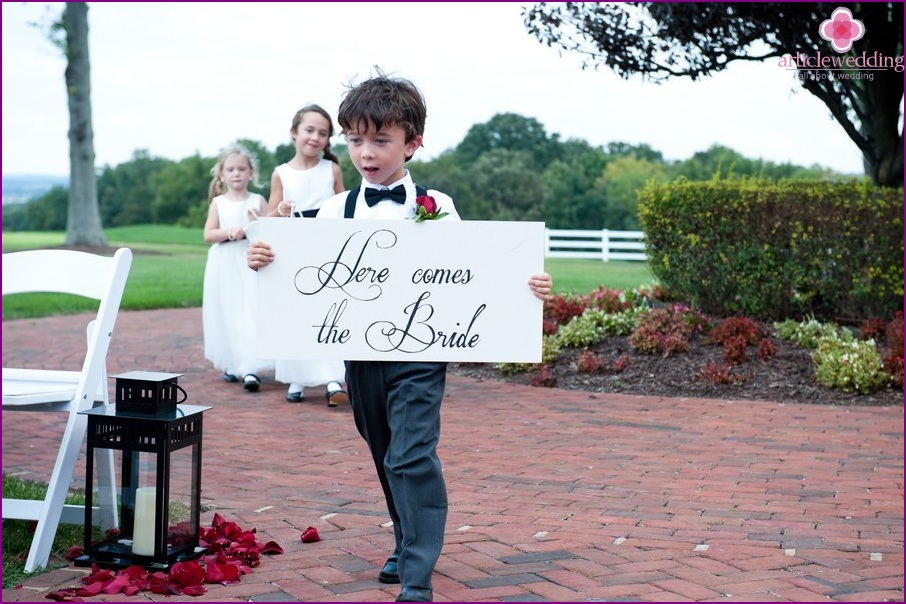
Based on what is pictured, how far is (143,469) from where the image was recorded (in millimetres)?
3650

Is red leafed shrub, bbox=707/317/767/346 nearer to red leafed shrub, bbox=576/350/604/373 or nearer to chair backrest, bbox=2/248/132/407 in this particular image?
red leafed shrub, bbox=576/350/604/373

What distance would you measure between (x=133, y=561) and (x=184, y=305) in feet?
36.0

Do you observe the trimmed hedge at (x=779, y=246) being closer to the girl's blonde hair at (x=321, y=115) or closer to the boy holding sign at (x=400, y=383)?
the girl's blonde hair at (x=321, y=115)

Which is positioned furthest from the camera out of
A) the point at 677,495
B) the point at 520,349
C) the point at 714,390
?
the point at 714,390

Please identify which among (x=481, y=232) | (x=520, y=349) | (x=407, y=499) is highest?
(x=481, y=232)

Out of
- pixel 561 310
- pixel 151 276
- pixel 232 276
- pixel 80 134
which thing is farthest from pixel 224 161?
pixel 80 134

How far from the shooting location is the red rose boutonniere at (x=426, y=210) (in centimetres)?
345

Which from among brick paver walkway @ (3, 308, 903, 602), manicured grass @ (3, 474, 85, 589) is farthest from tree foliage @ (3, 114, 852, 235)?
manicured grass @ (3, 474, 85, 589)

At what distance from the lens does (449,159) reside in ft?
76.7

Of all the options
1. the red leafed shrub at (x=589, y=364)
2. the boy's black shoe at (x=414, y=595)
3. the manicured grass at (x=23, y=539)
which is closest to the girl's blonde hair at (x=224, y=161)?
the red leafed shrub at (x=589, y=364)

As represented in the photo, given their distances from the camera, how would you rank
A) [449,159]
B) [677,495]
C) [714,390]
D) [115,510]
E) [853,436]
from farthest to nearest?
[449,159]
[714,390]
[853,436]
[677,495]
[115,510]

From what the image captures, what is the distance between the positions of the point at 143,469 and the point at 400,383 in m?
1.02

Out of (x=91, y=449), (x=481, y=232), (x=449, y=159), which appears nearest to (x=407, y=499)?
(x=481, y=232)

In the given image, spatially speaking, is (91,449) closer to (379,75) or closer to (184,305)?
(379,75)
